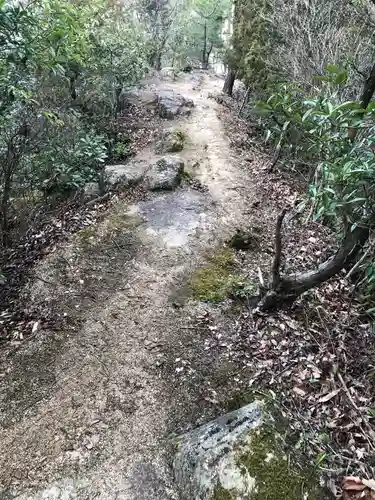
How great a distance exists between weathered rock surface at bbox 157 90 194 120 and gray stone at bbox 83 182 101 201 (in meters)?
5.27

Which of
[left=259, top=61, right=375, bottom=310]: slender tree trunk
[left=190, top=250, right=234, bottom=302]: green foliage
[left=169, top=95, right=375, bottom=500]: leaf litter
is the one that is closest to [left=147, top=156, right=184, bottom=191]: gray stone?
[left=190, top=250, right=234, bottom=302]: green foliage

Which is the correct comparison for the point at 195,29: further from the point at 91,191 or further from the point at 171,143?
the point at 91,191

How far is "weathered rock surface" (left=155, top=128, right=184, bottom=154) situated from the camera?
9000 millimetres

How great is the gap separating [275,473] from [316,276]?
1893 mm

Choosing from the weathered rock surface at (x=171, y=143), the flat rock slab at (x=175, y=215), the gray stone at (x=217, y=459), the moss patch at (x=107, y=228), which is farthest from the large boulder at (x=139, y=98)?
the gray stone at (x=217, y=459)

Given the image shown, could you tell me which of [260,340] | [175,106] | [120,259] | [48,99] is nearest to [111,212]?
[120,259]

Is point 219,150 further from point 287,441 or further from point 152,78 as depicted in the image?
point 152,78

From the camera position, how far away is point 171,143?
909cm

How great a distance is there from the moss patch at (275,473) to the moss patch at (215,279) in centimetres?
217

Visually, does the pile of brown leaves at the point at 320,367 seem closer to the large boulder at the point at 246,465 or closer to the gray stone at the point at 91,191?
the large boulder at the point at 246,465

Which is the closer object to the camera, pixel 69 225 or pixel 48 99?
pixel 69 225

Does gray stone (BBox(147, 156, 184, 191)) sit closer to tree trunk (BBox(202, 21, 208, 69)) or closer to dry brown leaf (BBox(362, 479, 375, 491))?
dry brown leaf (BBox(362, 479, 375, 491))

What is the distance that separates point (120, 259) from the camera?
203 inches

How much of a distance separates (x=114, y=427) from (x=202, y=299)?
1.80 m
